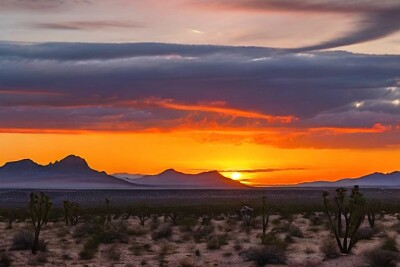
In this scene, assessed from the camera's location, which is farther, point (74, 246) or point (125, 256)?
point (74, 246)

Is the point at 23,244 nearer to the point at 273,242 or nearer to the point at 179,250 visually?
the point at 179,250

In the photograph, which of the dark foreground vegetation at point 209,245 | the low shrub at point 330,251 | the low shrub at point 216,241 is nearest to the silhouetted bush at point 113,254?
the dark foreground vegetation at point 209,245

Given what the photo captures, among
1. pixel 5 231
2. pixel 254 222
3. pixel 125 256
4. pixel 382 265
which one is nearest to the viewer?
pixel 382 265

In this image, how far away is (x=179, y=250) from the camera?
111ft

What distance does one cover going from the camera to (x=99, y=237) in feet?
120

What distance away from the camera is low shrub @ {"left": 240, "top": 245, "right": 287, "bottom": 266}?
1120 inches

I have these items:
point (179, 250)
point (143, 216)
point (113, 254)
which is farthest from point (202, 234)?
point (143, 216)

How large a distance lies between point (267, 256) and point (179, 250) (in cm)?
664

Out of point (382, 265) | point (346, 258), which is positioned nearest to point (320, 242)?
point (346, 258)

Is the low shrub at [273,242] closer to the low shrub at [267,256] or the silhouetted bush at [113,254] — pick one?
the low shrub at [267,256]

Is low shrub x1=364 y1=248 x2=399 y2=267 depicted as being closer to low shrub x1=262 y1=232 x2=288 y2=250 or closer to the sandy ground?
the sandy ground

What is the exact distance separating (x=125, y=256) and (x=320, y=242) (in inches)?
418

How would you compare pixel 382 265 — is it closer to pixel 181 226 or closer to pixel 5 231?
pixel 181 226

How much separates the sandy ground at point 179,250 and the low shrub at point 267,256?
12.1 inches
